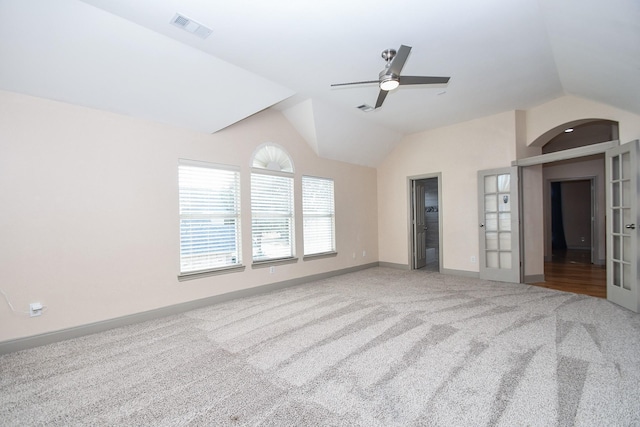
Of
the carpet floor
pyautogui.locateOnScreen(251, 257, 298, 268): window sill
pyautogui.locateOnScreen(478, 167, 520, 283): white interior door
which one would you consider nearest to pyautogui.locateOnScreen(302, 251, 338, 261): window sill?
pyautogui.locateOnScreen(251, 257, 298, 268): window sill

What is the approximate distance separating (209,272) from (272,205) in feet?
5.08

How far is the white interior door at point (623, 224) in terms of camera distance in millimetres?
3613

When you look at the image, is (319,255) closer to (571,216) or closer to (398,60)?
(398,60)

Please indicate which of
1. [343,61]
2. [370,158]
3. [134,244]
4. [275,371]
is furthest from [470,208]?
[134,244]

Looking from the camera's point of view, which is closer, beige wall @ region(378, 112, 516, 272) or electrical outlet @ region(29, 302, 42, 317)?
electrical outlet @ region(29, 302, 42, 317)

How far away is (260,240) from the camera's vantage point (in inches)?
195

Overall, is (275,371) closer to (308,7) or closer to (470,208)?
(308,7)

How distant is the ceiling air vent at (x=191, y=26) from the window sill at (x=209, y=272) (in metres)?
2.89

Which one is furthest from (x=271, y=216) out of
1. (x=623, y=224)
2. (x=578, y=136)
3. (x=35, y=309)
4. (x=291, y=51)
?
(x=578, y=136)

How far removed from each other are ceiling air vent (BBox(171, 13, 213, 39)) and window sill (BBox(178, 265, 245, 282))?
2.89 metres

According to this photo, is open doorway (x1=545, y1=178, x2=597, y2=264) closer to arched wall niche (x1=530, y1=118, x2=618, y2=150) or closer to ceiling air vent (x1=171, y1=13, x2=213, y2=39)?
arched wall niche (x1=530, y1=118, x2=618, y2=150)

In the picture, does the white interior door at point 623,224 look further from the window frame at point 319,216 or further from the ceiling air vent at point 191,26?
the ceiling air vent at point 191,26

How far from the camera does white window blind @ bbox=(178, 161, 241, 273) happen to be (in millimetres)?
4078

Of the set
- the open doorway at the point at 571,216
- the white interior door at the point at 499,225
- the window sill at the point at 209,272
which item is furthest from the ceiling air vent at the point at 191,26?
the open doorway at the point at 571,216
